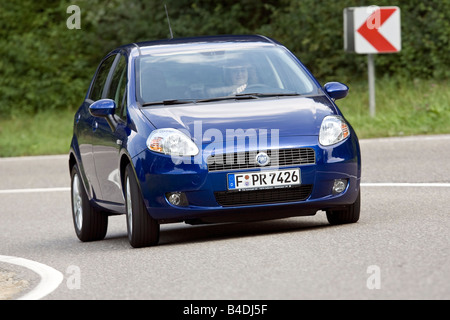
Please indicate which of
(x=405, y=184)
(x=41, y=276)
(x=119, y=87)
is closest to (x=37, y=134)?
(x=405, y=184)

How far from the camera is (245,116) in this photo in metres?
8.95

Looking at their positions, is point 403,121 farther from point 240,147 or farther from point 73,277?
point 73,277

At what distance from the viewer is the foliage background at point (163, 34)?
25.5 metres

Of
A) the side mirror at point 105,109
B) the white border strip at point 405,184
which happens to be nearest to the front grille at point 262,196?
the side mirror at point 105,109

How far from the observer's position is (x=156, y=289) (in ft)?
22.9

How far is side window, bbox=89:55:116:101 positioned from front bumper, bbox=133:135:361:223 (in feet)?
7.39

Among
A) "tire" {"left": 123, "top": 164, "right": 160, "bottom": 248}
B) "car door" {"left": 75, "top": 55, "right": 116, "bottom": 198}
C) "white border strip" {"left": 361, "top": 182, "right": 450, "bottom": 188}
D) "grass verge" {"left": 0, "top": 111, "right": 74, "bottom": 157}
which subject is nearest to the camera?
"tire" {"left": 123, "top": 164, "right": 160, "bottom": 248}

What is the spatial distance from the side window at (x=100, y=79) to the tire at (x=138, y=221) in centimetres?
204

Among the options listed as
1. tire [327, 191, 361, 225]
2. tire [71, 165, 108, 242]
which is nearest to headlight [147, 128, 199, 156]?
tire [327, 191, 361, 225]

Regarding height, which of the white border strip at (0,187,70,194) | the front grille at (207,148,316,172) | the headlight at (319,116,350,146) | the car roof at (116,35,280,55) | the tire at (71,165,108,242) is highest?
the car roof at (116,35,280,55)

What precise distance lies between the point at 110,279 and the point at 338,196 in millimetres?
2157

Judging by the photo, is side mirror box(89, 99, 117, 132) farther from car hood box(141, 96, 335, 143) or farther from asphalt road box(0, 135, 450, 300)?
asphalt road box(0, 135, 450, 300)

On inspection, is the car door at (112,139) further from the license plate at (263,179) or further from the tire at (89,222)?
the license plate at (263,179)

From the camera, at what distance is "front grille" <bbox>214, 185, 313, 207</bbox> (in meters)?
8.71
